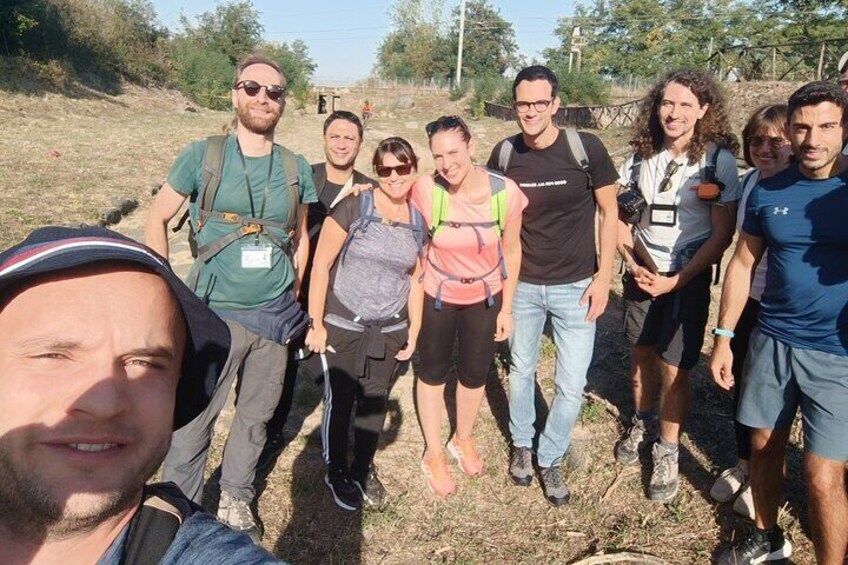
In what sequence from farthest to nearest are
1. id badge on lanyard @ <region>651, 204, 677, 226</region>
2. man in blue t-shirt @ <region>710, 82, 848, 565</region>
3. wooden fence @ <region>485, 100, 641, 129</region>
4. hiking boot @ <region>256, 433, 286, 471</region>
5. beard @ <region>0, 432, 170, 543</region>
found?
wooden fence @ <region>485, 100, 641, 129</region> < hiking boot @ <region>256, 433, 286, 471</region> < id badge on lanyard @ <region>651, 204, 677, 226</region> < man in blue t-shirt @ <region>710, 82, 848, 565</region> < beard @ <region>0, 432, 170, 543</region>

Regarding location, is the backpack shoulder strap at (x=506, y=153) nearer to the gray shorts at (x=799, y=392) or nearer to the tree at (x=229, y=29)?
the gray shorts at (x=799, y=392)

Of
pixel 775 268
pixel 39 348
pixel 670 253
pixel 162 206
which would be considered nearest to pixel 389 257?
pixel 162 206

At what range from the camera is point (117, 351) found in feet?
3.57

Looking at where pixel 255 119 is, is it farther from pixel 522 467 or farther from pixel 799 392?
pixel 799 392

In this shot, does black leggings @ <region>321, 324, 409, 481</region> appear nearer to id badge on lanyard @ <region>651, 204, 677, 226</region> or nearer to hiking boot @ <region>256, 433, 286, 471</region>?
hiking boot @ <region>256, 433, 286, 471</region>

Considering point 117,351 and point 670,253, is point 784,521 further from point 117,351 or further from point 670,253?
point 117,351

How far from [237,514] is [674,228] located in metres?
2.56

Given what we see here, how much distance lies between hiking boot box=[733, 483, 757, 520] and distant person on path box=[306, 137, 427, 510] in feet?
5.92

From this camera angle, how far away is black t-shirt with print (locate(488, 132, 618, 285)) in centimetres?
289

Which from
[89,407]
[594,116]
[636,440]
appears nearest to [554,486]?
[636,440]

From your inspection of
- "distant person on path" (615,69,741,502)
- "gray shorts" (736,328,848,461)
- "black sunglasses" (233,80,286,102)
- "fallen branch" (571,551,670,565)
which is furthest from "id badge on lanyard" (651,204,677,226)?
"black sunglasses" (233,80,286,102)

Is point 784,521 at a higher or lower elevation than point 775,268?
lower

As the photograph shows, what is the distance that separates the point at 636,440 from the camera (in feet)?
11.6

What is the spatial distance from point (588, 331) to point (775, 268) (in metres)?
0.93
